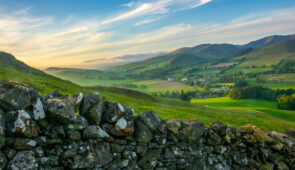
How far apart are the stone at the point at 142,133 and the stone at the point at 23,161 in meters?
2.62

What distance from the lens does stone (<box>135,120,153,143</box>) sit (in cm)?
544

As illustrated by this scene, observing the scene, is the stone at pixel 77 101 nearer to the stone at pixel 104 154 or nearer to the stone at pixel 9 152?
the stone at pixel 104 154

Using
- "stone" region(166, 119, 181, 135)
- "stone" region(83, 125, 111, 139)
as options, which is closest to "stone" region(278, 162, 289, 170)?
"stone" region(166, 119, 181, 135)

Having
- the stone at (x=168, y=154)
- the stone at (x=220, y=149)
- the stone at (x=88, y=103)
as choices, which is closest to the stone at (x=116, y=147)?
the stone at (x=88, y=103)

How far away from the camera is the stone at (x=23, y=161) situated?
3744mm

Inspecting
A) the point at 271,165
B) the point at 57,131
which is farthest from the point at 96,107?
the point at 271,165

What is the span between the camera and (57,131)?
430 cm

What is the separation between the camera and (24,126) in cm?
384

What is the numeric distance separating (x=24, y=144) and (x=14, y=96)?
105 cm

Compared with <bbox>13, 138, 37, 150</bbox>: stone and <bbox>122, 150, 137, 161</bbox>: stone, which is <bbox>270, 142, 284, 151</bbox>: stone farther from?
<bbox>13, 138, 37, 150</bbox>: stone

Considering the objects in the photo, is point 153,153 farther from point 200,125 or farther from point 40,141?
point 40,141

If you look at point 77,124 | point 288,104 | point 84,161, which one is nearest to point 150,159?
point 84,161

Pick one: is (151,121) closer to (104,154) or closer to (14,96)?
(104,154)

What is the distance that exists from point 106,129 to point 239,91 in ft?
389
